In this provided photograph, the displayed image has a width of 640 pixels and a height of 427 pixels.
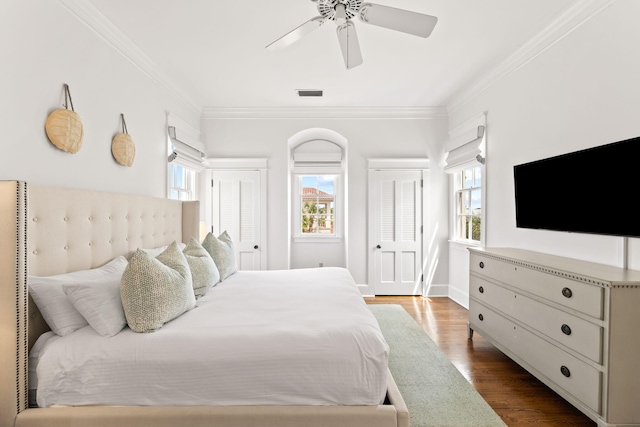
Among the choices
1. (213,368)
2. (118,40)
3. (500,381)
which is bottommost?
(500,381)

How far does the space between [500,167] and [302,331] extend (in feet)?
9.55

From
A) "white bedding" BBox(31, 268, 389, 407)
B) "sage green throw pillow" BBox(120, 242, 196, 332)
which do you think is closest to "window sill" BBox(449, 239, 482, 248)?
"white bedding" BBox(31, 268, 389, 407)

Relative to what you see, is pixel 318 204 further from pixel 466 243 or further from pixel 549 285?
pixel 549 285

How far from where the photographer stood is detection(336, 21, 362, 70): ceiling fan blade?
7.16 ft

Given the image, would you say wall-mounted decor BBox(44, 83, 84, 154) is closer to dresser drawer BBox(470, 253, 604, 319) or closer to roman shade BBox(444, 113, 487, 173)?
dresser drawer BBox(470, 253, 604, 319)

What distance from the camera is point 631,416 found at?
171 cm

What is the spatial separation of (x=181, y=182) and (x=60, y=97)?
2.27 metres

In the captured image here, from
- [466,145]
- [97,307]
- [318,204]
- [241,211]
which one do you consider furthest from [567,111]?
[241,211]

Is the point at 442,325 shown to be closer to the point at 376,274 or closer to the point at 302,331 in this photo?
the point at 376,274

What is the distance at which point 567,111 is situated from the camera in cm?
262

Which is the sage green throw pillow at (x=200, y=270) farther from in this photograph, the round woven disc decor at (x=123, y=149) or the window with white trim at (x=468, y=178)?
→ the window with white trim at (x=468, y=178)

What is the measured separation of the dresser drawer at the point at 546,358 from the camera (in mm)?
1812

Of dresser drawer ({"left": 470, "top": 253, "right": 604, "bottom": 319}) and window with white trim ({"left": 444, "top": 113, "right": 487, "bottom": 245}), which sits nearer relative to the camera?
dresser drawer ({"left": 470, "top": 253, "right": 604, "bottom": 319})

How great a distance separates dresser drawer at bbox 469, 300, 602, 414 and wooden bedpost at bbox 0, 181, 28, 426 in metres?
2.79
